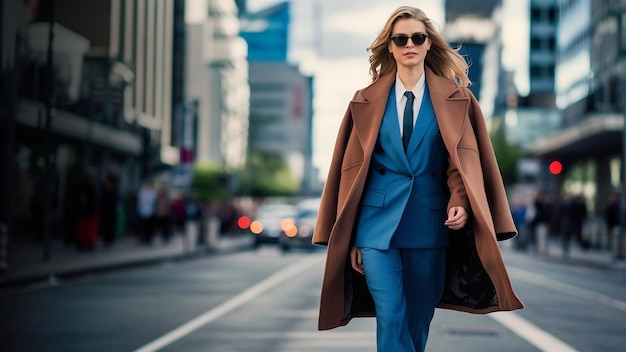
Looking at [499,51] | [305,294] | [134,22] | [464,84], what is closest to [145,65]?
[134,22]

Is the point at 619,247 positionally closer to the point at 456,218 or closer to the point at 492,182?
the point at 492,182

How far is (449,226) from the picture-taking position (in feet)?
15.1

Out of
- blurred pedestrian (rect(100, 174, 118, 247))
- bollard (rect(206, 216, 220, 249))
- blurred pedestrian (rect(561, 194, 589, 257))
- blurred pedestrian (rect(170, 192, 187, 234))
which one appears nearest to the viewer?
blurred pedestrian (rect(100, 174, 118, 247))

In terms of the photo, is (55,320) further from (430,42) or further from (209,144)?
(209,144)

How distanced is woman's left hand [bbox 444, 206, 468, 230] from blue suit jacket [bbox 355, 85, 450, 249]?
14 cm

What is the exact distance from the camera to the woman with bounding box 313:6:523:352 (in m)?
4.65

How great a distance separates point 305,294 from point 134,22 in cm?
3827

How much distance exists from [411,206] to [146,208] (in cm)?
2428

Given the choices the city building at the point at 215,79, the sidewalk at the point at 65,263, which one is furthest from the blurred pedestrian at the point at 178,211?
the city building at the point at 215,79

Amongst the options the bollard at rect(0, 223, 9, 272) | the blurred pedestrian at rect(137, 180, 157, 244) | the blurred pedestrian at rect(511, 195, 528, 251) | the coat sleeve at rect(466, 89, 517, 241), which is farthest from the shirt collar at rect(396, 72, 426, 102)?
the blurred pedestrian at rect(511, 195, 528, 251)

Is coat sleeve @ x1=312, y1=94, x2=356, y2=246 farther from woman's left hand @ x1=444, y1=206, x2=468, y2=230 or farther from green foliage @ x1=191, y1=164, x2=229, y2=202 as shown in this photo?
green foliage @ x1=191, y1=164, x2=229, y2=202

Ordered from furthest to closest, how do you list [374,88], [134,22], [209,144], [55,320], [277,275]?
[209,144] < [134,22] < [277,275] < [55,320] < [374,88]

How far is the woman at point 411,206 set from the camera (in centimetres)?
465

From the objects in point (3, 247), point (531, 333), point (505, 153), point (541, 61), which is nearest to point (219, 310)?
point (531, 333)
